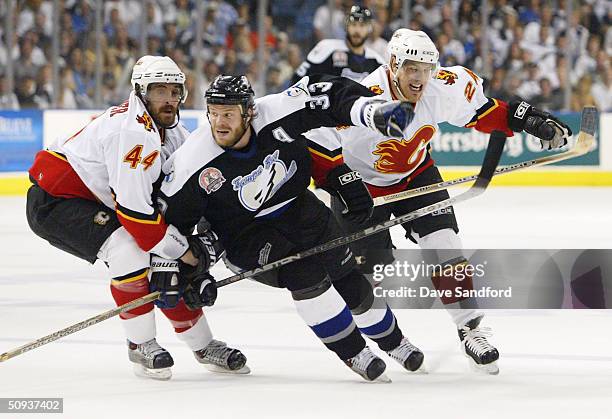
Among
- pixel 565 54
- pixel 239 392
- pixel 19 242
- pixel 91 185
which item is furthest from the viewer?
pixel 565 54

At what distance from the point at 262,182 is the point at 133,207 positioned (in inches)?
15.5

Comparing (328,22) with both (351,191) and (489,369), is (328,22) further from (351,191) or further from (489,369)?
(489,369)

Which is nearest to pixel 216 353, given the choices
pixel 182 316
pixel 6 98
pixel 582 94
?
pixel 182 316

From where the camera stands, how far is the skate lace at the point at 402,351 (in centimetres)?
399

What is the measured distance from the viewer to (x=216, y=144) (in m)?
3.73

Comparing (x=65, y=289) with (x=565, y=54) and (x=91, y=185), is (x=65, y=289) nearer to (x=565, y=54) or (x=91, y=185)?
(x=91, y=185)

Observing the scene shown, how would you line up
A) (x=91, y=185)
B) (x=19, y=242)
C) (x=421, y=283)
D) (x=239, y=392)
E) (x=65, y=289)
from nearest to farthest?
1. (x=239, y=392)
2. (x=91, y=185)
3. (x=421, y=283)
4. (x=65, y=289)
5. (x=19, y=242)

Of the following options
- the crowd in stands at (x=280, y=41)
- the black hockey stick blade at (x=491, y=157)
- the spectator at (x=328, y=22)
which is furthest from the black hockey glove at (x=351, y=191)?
the spectator at (x=328, y=22)

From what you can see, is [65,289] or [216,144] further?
[65,289]

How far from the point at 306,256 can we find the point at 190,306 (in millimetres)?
399

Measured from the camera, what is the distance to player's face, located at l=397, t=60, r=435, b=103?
415 cm

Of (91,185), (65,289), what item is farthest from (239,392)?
(65,289)

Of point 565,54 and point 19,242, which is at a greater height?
point 565,54

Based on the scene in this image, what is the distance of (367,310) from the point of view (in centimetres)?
400
